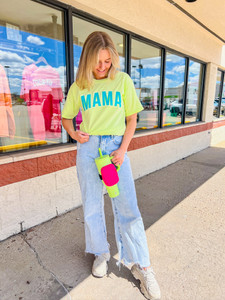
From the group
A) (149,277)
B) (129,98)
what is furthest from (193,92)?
(149,277)

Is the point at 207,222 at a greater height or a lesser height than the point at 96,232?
lesser

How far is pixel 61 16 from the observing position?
2701 millimetres

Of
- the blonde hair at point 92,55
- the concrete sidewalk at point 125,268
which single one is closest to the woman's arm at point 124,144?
the blonde hair at point 92,55

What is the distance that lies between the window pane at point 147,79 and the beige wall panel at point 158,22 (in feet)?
0.96

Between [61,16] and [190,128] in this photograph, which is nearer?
[61,16]

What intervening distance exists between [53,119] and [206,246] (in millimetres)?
2347

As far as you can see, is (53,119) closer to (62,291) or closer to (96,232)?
(96,232)

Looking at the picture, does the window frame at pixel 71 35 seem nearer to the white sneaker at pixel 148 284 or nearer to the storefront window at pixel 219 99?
the white sneaker at pixel 148 284

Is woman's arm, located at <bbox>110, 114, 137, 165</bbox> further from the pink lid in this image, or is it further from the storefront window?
the storefront window

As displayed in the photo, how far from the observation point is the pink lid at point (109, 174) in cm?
151

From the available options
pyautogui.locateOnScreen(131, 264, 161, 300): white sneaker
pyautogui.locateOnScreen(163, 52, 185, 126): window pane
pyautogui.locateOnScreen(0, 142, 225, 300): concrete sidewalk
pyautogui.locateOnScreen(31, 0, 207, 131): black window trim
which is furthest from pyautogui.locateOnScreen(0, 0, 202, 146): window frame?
pyautogui.locateOnScreen(131, 264, 161, 300): white sneaker

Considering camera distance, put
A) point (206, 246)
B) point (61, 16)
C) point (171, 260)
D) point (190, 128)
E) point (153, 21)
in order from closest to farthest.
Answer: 1. point (171, 260)
2. point (206, 246)
3. point (61, 16)
4. point (153, 21)
5. point (190, 128)

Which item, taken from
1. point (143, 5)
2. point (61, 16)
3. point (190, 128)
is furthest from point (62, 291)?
point (190, 128)

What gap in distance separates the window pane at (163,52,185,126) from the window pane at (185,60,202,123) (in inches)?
16.4
